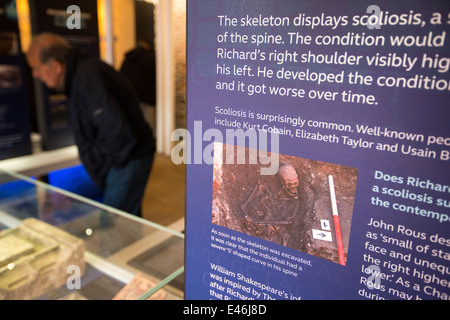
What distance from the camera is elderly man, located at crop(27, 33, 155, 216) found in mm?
2229

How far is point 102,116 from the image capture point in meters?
2.24

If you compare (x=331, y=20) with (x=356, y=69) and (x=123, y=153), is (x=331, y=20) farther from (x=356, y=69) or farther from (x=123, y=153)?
(x=123, y=153)

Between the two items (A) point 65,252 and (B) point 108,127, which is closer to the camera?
(A) point 65,252

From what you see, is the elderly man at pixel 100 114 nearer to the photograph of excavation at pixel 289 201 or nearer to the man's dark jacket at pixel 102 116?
the man's dark jacket at pixel 102 116

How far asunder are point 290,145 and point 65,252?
0.99m

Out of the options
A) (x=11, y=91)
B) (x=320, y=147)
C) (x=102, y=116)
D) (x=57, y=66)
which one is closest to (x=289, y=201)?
(x=320, y=147)

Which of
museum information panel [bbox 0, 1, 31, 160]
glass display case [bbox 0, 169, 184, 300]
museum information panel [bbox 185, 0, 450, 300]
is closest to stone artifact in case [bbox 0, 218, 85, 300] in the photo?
glass display case [bbox 0, 169, 184, 300]

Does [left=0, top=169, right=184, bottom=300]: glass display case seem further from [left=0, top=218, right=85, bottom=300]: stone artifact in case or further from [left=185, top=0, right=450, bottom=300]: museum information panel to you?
[left=185, top=0, right=450, bottom=300]: museum information panel

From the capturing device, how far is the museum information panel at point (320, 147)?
0.56 m

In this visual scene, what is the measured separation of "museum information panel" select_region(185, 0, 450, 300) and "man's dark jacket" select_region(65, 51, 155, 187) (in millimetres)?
1507

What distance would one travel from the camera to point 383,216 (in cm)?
63

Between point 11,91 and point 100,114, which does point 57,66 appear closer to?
point 100,114

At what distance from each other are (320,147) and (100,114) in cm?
186

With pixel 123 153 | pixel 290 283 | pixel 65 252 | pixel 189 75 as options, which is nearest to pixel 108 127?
pixel 123 153
